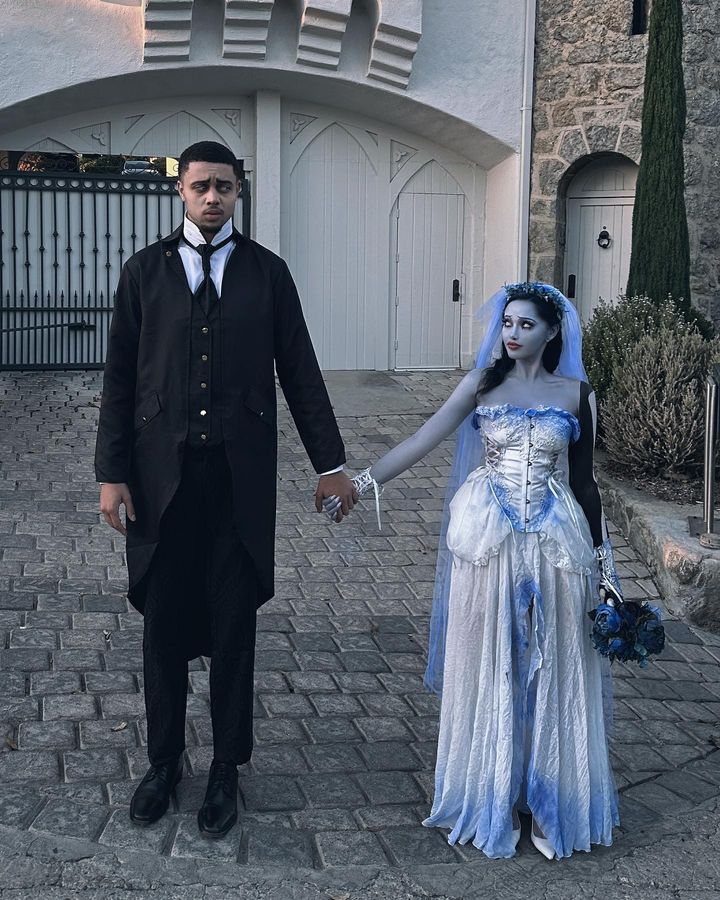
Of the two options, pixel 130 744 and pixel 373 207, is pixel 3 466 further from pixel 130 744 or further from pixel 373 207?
pixel 373 207

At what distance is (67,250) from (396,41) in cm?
389

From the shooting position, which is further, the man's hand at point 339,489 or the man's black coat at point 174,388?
the man's hand at point 339,489

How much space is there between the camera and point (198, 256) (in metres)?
3.83

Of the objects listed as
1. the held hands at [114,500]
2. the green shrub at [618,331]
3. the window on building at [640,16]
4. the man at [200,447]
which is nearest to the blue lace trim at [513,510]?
the man at [200,447]

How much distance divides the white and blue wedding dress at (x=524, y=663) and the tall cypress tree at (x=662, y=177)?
255 inches

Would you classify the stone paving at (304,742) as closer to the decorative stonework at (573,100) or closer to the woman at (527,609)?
the woman at (527,609)

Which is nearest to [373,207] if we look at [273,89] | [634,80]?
[273,89]

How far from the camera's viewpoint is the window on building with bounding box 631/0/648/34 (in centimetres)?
1160

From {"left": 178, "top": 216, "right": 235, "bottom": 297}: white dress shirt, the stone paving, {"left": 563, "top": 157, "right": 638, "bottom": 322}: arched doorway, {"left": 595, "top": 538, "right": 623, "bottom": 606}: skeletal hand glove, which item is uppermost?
{"left": 563, "top": 157, "right": 638, "bottom": 322}: arched doorway

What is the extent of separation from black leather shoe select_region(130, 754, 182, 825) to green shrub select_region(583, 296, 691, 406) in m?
5.28

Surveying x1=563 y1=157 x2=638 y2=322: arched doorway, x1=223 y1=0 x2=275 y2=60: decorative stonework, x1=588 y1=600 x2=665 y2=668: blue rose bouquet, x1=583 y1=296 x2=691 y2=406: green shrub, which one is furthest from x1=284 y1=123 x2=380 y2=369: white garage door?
x1=588 y1=600 x2=665 y2=668: blue rose bouquet

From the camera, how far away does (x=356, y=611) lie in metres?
6.09

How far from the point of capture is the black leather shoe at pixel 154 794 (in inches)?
149

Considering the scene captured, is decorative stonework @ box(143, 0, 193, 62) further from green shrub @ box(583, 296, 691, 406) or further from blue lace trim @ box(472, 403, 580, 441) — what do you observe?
blue lace trim @ box(472, 403, 580, 441)
